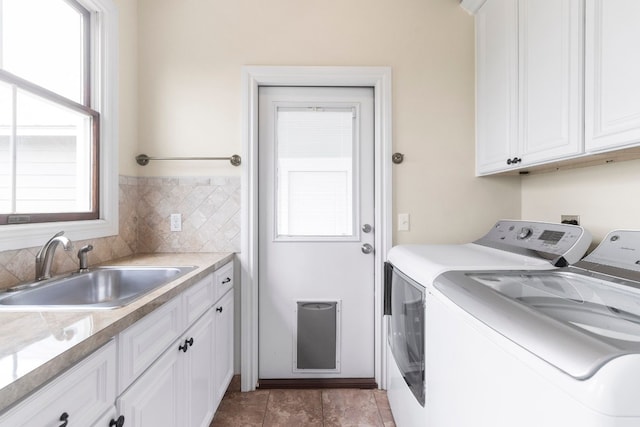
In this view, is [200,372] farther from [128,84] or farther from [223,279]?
[128,84]

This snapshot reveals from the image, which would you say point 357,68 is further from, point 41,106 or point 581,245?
point 41,106

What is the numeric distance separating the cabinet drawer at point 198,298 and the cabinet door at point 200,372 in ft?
0.14

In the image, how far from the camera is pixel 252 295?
6.34ft

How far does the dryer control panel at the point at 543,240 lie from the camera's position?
1.26 metres

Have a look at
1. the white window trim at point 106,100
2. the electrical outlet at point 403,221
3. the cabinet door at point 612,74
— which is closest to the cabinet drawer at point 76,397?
the white window trim at point 106,100

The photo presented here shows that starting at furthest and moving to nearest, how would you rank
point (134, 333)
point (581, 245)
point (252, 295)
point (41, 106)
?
point (252, 295)
point (41, 106)
point (581, 245)
point (134, 333)

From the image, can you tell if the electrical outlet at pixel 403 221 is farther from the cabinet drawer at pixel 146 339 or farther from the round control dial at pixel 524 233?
the cabinet drawer at pixel 146 339

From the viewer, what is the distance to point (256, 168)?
1952mm

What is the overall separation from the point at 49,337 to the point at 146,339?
A: 0.30 meters

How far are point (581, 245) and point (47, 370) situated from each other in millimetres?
1777

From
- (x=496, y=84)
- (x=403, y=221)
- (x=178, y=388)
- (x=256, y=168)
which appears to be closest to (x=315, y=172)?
(x=256, y=168)

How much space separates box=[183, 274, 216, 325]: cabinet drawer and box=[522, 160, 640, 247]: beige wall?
74.6 inches

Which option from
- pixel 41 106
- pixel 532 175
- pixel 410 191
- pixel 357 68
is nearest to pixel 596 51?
pixel 532 175

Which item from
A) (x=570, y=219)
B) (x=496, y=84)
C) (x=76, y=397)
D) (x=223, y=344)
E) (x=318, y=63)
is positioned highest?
(x=318, y=63)
